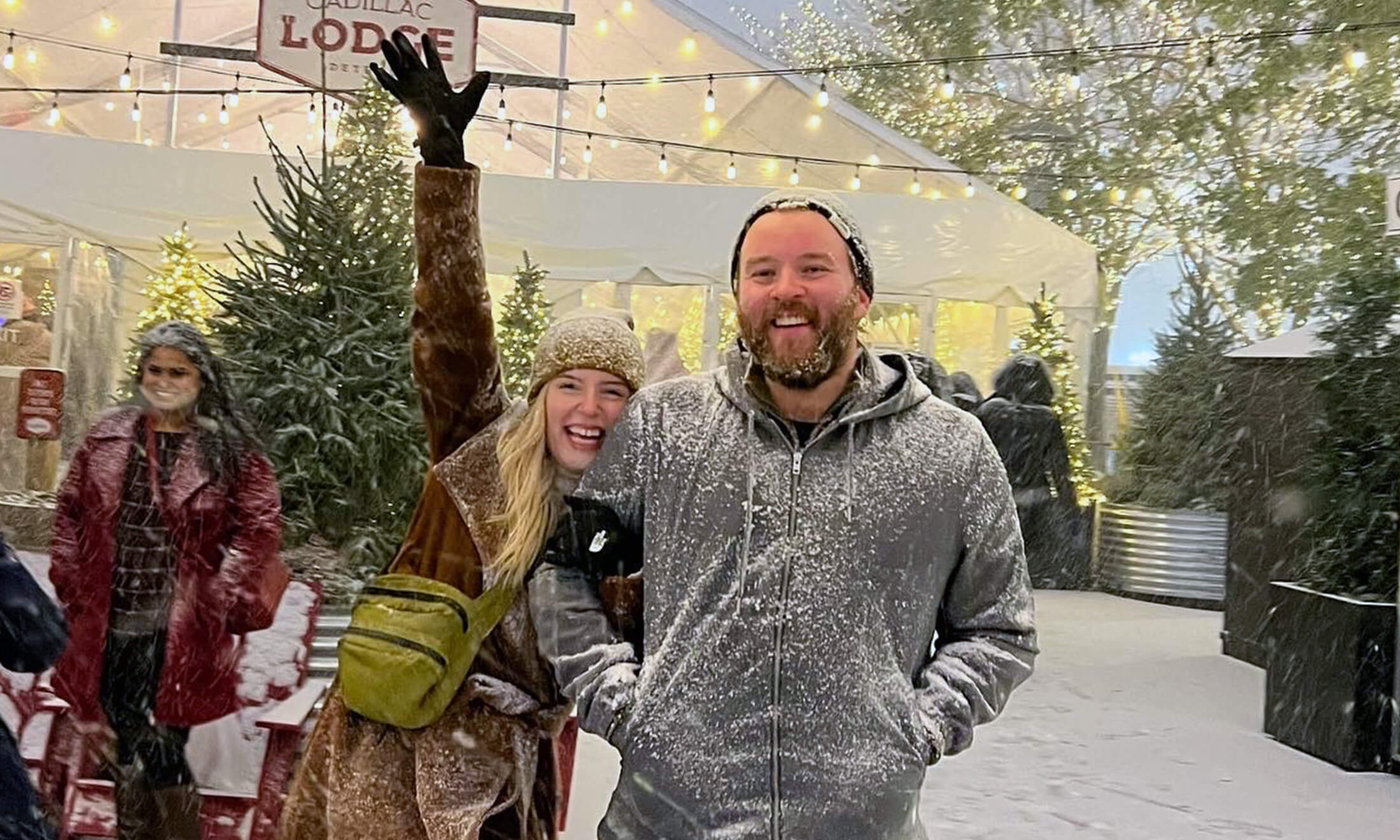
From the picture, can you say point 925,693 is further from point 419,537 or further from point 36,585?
point 36,585

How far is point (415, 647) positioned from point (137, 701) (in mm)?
1426

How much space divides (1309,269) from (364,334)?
828 centimetres

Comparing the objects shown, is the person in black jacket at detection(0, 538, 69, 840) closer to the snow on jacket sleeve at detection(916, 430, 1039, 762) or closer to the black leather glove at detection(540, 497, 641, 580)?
the black leather glove at detection(540, 497, 641, 580)

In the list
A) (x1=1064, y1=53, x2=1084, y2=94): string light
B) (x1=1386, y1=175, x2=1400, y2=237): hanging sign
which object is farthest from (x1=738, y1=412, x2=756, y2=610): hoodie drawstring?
(x1=1064, y1=53, x2=1084, y2=94): string light

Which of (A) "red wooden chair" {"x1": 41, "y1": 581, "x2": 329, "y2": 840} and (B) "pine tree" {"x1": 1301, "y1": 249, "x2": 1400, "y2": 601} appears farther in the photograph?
(B) "pine tree" {"x1": 1301, "y1": 249, "x2": 1400, "y2": 601}

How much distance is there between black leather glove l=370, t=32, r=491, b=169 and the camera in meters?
2.03

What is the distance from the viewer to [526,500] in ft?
6.29

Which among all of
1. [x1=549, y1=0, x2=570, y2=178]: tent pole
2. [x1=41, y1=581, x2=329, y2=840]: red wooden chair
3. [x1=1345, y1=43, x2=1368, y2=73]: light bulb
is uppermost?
[x1=1345, y1=43, x2=1368, y2=73]: light bulb

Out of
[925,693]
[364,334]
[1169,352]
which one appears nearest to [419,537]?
[925,693]

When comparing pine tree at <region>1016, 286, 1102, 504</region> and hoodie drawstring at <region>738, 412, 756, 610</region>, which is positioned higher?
pine tree at <region>1016, 286, 1102, 504</region>

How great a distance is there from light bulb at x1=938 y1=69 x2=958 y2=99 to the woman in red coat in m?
8.50

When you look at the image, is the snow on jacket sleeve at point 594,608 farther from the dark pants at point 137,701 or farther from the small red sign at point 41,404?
the small red sign at point 41,404

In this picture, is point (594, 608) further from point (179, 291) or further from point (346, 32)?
point (179, 291)

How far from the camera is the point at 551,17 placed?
891cm
